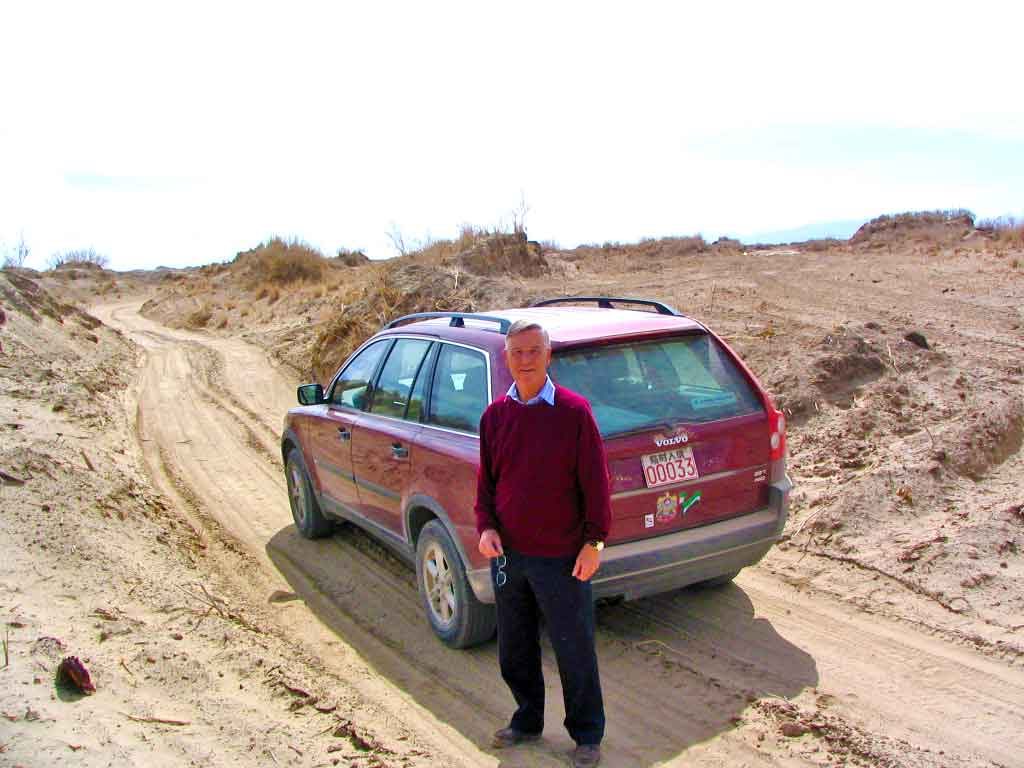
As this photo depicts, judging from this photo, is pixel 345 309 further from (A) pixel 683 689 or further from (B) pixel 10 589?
(A) pixel 683 689

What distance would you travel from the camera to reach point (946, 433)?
6.98 meters

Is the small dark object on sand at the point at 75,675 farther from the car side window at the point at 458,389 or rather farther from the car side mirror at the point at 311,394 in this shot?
the car side mirror at the point at 311,394

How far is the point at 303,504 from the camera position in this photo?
7.20m

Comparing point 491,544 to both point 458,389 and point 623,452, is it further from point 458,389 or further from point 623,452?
point 458,389

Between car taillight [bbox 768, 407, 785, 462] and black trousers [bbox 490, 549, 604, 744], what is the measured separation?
5.60 feet

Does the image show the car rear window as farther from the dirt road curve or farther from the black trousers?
the dirt road curve

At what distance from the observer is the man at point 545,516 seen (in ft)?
11.2

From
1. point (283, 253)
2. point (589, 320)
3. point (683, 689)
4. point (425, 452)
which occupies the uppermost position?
point (283, 253)

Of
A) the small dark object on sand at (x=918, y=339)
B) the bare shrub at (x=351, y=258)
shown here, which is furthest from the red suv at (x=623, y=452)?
the bare shrub at (x=351, y=258)

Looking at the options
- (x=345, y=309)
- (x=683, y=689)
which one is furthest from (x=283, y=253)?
(x=683, y=689)

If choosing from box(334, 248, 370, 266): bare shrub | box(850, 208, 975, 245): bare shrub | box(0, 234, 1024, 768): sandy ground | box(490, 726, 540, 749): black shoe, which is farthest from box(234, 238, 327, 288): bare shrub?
box(490, 726, 540, 749): black shoe

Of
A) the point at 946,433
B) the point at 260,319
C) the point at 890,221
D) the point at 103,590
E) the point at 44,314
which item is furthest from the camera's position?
the point at 890,221

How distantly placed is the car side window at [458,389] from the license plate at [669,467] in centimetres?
91

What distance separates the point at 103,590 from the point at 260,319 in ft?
72.5
